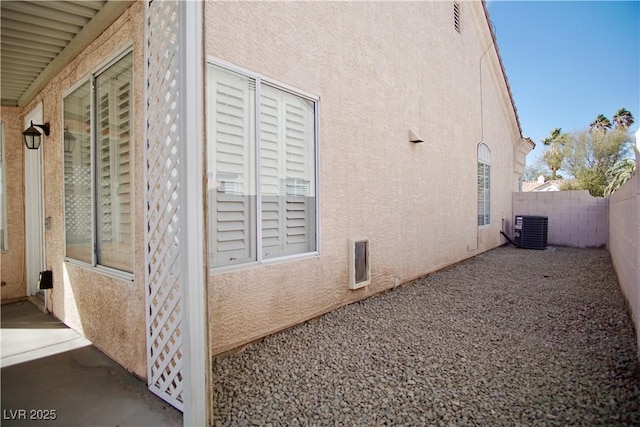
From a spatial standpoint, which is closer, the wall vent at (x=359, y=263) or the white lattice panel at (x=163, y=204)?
the white lattice panel at (x=163, y=204)

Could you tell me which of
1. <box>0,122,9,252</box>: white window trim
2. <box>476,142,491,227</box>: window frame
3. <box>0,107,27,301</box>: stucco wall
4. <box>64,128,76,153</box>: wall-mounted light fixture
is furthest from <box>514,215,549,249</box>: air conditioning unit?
<box>0,122,9,252</box>: white window trim

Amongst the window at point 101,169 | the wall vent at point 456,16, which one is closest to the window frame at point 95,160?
the window at point 101,169

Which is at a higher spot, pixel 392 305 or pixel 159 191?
pixel 159 191

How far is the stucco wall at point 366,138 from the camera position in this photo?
12.4 feet

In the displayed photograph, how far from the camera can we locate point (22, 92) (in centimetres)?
528

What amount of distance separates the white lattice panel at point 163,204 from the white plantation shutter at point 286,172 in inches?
52.6

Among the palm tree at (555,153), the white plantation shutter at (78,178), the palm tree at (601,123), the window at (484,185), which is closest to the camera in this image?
the white plantation shutter at (78,178)

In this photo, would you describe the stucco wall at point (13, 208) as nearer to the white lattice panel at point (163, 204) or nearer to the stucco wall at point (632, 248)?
the white lattice panel at point (163, 204)

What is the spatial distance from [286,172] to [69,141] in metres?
2.83

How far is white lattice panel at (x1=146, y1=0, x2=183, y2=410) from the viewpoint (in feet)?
8.57

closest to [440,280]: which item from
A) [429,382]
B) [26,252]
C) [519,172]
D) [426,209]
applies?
[426,209]

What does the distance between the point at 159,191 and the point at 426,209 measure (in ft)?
19.3

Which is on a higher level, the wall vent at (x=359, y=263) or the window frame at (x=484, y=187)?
the window frame at (x=484, y=187)

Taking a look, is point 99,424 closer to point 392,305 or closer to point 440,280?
point 392,305
